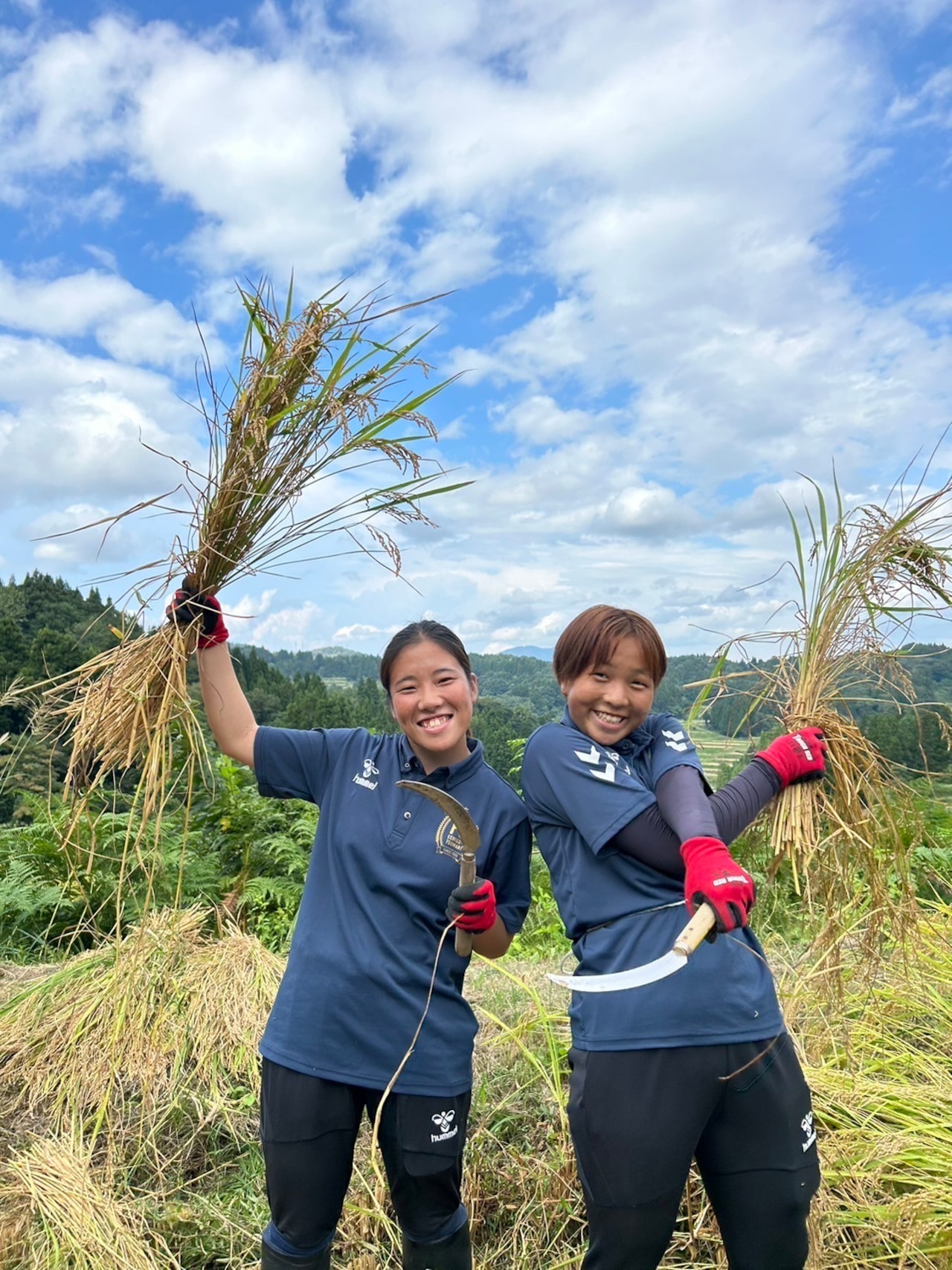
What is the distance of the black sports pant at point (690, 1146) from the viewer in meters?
1.51

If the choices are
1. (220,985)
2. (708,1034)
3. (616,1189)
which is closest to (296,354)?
(708,1034)

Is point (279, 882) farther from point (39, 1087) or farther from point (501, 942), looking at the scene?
point (501, 942)

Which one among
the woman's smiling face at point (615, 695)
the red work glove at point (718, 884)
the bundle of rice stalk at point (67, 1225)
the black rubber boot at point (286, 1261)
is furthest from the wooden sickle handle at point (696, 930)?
the bundle of rice stalk at point (67, 1225)

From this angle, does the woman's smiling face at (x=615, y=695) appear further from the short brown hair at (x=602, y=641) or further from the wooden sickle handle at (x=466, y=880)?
the wooden sickle handle at (x=466, y=880)

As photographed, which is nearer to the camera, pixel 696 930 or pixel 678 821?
pixel 696 930

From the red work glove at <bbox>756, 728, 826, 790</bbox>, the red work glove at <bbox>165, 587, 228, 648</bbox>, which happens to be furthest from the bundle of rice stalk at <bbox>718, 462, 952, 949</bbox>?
the red work glove at <bbox>165, 587, 228, 648</bbox>

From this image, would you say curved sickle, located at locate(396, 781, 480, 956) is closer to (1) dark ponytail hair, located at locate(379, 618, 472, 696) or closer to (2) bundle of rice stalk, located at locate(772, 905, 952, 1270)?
(1) dark ponytail hair, located at locate(379, 618, 472, 696)

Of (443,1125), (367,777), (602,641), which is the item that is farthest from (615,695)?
(443,1125)

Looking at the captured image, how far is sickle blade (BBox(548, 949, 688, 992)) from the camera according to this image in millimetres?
1426

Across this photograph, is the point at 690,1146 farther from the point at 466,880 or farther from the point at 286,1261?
the point at 286,1261

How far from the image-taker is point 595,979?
5.00ft

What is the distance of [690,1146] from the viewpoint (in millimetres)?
1524

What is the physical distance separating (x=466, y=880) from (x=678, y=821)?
1.66 feet

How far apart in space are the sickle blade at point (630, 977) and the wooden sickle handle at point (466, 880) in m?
0.30
